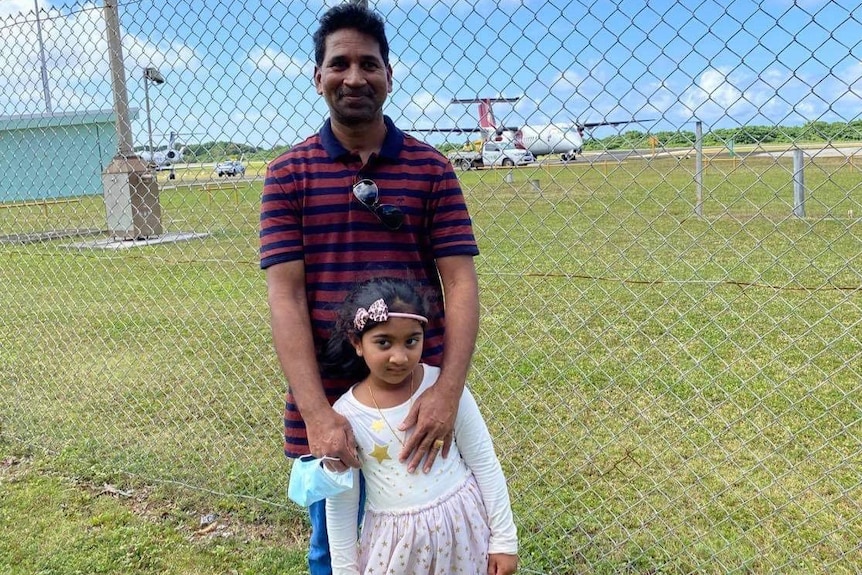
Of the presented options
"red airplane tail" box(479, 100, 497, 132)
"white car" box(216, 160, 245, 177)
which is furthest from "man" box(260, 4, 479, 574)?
"white car" box(216, 160, 245, 177)

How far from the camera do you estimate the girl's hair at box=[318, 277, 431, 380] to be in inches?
69.2

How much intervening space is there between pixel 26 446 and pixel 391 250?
9.84ft

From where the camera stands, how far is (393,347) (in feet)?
5.75

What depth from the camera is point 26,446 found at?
389cm

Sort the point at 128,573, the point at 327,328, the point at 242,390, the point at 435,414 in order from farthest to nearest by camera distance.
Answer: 1. the point at 242,390
2. the point at 128,573
3. the point at 327,328
4. the point at 435,414

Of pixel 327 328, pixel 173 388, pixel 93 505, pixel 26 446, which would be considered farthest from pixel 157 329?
pixel 327 328

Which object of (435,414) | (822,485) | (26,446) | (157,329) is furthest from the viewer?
(157,329)

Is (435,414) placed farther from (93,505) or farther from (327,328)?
(93,505)

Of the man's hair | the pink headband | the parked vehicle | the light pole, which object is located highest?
the light pole

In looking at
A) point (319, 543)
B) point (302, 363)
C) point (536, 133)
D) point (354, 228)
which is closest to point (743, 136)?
point (536, 133)

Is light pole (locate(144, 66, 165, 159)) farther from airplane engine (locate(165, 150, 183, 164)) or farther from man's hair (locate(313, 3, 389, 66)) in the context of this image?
man's hair (locate(313, 3, 389, 66))

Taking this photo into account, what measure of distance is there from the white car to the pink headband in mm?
1833

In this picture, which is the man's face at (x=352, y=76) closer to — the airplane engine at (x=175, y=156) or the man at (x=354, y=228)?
the man at (x=354, y=228)

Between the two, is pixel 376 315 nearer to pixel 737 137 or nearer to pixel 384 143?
pixel 384 143
